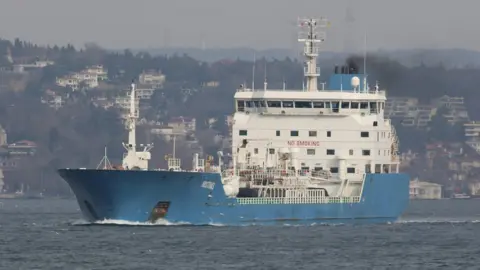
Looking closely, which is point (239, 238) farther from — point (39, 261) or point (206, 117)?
point (206, 117)

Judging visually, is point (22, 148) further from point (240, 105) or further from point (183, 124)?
point (240, 105)

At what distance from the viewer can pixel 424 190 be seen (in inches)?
6191

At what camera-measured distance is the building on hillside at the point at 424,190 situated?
508 feet

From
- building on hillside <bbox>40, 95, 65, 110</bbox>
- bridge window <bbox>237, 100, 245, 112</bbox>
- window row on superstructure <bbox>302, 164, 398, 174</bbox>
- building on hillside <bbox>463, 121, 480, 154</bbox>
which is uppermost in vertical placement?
building on hillside <bbox>40, 95, 65, 110</bbox>

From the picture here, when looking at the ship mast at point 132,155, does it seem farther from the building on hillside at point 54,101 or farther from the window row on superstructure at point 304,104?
the building on hillside at point 54,101

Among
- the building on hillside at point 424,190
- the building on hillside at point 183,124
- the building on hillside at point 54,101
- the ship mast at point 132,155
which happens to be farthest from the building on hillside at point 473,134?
the ship mast at point 132,155

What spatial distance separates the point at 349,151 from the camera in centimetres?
7675

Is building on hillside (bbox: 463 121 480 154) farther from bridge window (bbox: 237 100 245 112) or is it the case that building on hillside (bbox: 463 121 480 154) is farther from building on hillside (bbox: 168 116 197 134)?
bridge window (bbox: 237 100 245 112)

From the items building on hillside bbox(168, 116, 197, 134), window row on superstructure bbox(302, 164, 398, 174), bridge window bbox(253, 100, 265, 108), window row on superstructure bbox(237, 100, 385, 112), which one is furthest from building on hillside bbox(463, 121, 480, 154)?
bridge window bbox(253, 100, 265, 108)

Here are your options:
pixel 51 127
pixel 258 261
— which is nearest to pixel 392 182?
pixel 258 261

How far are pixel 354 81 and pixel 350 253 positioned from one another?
62.4 feet

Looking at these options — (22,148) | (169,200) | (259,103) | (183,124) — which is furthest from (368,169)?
(22,148)

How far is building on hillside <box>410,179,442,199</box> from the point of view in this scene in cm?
15488

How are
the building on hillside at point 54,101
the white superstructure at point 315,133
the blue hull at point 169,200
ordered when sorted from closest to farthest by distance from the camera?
the blue hull at point 169,200
the white superstructure at point 315,133
the building on hillside at point 54,101
